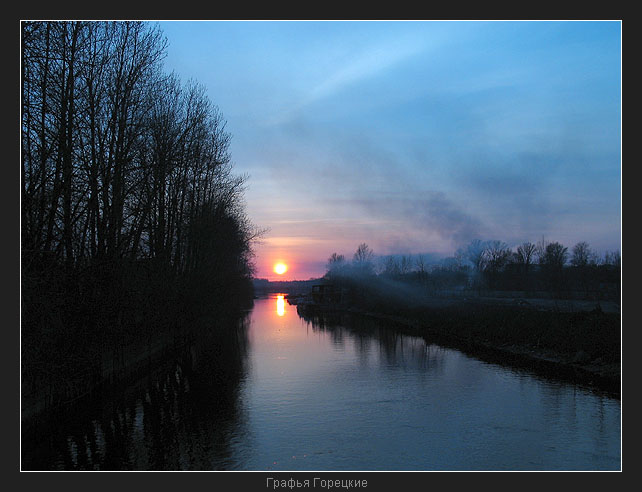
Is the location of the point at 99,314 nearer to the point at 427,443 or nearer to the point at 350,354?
the point at 427,443

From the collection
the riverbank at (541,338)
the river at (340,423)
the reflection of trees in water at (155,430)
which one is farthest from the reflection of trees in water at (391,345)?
the reflection of trees in water at (155,430)

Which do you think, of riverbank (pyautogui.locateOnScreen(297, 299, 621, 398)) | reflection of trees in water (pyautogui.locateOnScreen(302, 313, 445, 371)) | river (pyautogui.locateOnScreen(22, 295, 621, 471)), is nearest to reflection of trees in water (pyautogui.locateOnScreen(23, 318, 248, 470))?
river (pyautogui.locateOnScreen(22, 295, 621, 471))

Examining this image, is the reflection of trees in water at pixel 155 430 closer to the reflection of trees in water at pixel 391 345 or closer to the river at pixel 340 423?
the river at pixel 340 423

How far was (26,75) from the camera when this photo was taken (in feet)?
41.4

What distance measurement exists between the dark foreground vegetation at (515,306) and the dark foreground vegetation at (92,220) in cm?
1479

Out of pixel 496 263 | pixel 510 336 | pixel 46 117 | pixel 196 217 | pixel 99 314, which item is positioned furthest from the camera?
pixel 496 263

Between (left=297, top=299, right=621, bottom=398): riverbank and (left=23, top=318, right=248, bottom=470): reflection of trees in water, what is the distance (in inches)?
430

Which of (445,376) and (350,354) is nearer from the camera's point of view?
(445,376)

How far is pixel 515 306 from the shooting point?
3341 centimetres

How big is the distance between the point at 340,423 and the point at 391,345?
17.0 meters

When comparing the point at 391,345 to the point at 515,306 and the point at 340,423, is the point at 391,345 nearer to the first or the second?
the point at 515,306

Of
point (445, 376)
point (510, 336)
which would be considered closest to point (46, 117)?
point (445, 376)

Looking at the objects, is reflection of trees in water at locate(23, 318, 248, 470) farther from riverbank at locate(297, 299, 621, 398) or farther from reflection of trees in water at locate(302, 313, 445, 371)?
riverbank at locate(297, 299, 621, 398)
